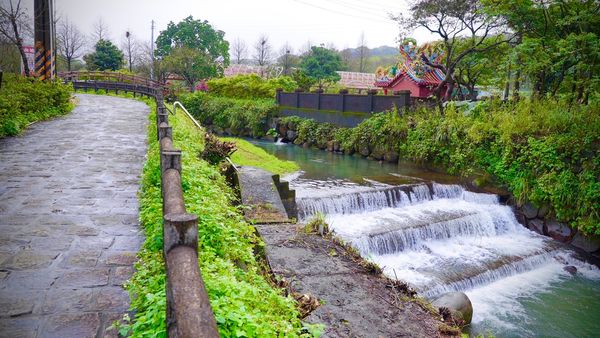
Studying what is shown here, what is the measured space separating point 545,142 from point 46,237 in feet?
41.5

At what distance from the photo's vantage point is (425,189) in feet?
43.4

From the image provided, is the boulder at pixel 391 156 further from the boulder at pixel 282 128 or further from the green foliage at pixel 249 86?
the green foliage at pixel 249 86

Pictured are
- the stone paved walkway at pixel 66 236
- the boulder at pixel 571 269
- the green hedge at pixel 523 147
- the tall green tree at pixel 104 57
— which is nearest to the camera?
the stone paved walkway at pixel 66 236

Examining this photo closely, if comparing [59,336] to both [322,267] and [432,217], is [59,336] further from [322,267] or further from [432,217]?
[432,217]

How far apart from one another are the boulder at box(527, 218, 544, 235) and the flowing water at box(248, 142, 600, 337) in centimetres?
20

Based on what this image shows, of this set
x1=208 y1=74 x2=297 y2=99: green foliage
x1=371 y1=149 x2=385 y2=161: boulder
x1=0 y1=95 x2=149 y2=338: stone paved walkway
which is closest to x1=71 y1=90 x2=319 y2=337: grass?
x1=0 y1=95 x2=149 y2=338: stone paved walkway

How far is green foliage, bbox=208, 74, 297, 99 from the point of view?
105 feet

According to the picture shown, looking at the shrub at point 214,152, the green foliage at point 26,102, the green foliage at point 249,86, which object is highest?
the green foliage at point 249,86

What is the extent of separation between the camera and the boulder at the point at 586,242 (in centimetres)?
1109

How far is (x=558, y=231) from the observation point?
469 inches

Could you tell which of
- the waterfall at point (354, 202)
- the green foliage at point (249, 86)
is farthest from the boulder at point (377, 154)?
the green foliage at point (249, 86)

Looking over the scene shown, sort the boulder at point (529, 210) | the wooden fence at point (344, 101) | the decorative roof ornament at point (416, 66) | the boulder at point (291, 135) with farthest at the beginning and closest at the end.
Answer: the boulder at point (291, 135) → the decorative roof ornament at point (416, 66) → the wooden fence at point (344, 101) → the boulder at point (529, 210)

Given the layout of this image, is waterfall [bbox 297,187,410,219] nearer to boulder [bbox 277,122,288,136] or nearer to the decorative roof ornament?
the decorative roof ornament

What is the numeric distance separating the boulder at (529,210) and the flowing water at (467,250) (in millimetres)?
363
